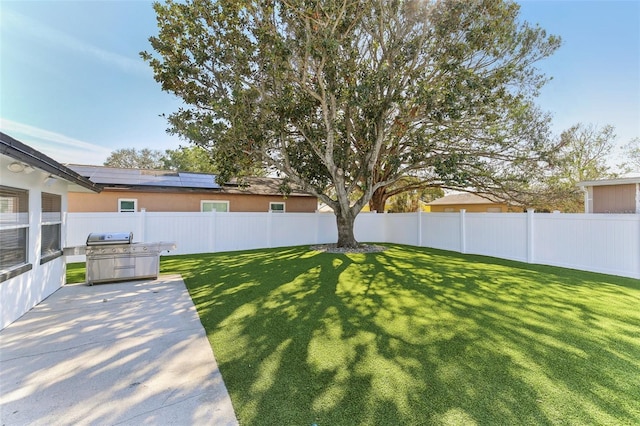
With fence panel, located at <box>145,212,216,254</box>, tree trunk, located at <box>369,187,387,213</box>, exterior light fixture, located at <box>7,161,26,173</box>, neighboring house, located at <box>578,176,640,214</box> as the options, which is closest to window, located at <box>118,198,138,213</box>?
fence panel, located at <box>145,212,216,254</box>

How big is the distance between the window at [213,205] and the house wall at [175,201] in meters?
0.15

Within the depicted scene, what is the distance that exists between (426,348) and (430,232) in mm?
9675

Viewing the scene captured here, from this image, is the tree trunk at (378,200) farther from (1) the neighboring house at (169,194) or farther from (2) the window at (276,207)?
(2) the window at (276,207)

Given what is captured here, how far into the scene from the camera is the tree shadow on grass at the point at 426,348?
7.63 ft

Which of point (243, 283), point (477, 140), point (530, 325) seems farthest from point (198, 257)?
point (477, 140)

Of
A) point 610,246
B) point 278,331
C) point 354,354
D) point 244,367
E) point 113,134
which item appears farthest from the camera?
point 113,134

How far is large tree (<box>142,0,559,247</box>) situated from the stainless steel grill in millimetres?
3593

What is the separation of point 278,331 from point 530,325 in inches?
136

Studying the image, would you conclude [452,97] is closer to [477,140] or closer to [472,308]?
[477,140]

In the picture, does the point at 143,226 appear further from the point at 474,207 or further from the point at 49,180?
the point at 474,207

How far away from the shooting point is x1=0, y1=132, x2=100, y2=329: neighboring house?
3.85m

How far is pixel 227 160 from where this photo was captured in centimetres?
930

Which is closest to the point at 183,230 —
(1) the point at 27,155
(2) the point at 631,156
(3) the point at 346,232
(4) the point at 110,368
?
(3) the point at 346,232

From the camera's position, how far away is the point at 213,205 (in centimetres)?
1428
